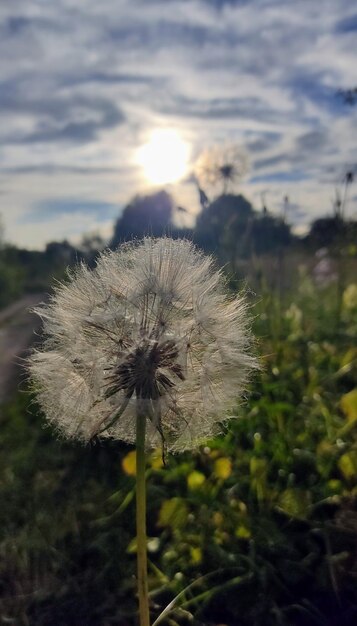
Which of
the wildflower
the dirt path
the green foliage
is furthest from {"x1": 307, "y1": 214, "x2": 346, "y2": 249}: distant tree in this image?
the wildflower

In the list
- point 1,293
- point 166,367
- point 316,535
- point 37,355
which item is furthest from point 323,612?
point 1,293

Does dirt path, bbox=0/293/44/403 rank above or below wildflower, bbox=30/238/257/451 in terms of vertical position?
above

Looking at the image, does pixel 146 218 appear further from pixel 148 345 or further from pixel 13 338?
pixel 148 345

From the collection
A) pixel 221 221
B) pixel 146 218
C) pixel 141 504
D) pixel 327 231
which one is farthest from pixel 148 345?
pixel 327 231

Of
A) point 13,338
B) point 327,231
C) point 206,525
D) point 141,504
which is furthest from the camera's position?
point 13,338

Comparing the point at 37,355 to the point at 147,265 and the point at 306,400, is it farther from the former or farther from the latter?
the point at 306,400

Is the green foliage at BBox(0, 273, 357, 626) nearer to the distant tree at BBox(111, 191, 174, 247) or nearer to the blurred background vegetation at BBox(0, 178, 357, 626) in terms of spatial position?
the blurred background vegetation at BBox(0, 178, 357, 626)

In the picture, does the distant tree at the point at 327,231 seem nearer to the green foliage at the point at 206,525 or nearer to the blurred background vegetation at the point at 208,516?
the blurred background vegetation at the point at 208,516
